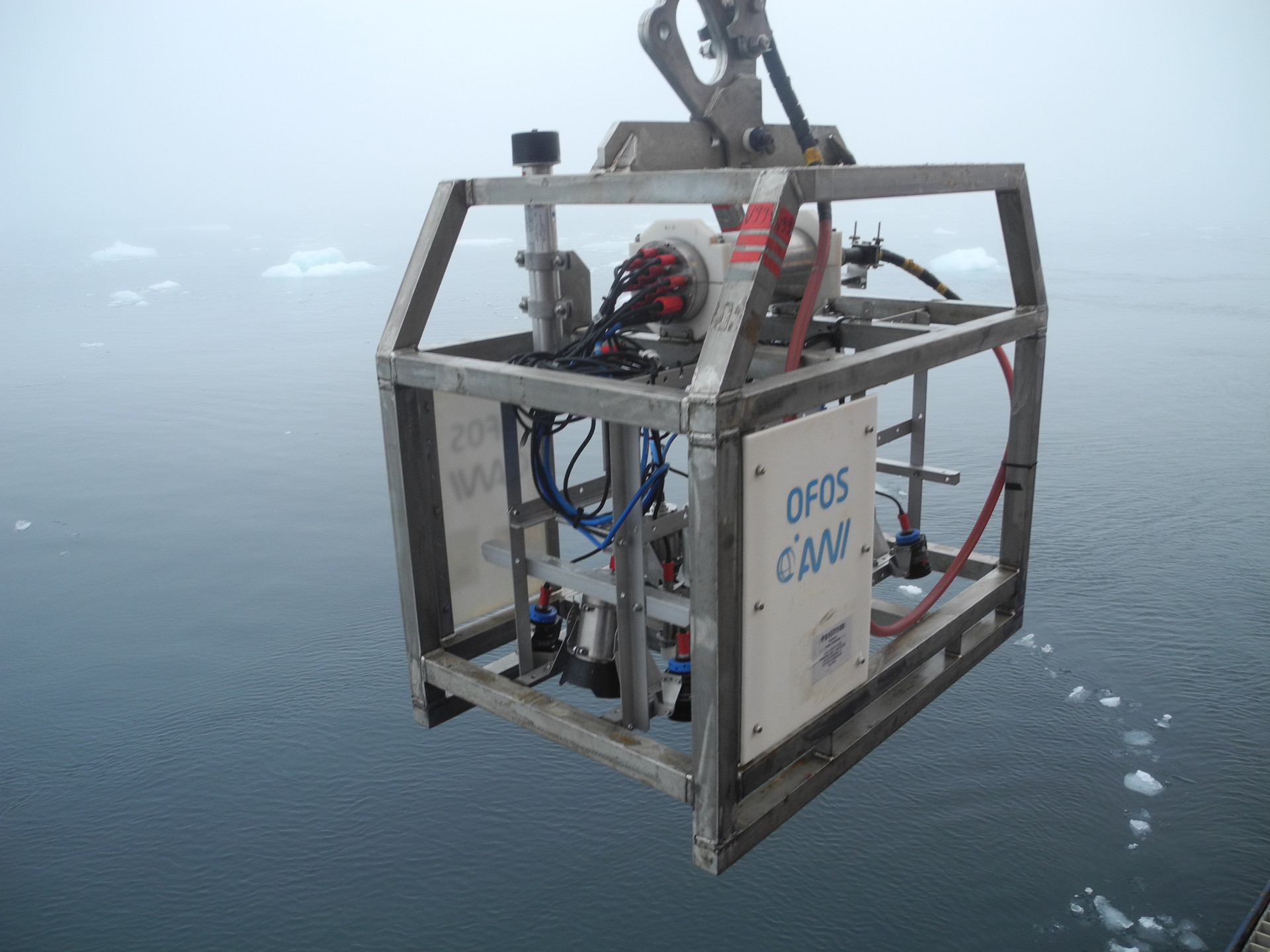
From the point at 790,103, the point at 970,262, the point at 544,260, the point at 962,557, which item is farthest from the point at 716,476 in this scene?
the point at 970,262

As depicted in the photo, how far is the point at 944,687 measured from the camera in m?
1.51

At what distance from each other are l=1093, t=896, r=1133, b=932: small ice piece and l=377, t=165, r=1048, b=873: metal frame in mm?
319

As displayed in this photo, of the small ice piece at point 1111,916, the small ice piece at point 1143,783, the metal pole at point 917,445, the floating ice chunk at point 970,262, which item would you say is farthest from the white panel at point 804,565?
the floating ice chunk at point 970,262

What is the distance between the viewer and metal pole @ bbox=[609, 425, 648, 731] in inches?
48.1

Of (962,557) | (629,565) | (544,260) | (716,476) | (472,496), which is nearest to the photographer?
(716,476)

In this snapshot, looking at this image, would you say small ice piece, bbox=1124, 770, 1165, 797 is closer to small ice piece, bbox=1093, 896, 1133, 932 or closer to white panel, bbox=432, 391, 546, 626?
small ice piece, bbox=1093, 896, 1133, 932

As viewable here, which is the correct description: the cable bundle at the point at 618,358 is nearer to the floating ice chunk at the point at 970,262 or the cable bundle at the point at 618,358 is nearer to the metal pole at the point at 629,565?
the metal pole at the point at 629,565

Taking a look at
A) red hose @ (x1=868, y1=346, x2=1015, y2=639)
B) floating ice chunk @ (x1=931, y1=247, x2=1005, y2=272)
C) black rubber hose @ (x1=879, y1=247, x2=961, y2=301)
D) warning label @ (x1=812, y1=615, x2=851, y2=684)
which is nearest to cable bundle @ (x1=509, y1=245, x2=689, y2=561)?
warning label @ (x1=812, y1=615, x2=851, y2=684)

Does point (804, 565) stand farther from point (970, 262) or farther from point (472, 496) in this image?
point (970, 262)

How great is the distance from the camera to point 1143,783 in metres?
1.51

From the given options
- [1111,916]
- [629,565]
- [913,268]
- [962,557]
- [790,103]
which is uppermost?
[790,103]

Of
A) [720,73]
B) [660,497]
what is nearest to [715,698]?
[660,497]

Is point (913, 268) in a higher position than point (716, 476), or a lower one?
higher

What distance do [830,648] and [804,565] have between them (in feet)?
0.47
